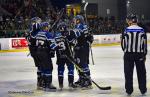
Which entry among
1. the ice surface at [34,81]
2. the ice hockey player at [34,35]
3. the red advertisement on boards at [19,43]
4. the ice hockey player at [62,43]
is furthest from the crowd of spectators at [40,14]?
the ice hockey player at [62,43]

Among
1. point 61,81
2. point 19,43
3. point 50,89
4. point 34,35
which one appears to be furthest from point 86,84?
point 19,43

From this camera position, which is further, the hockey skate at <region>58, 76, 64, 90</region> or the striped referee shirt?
the hockey skate at <region>58, 76, 64, 90</region>

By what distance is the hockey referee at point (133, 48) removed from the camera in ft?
27.5

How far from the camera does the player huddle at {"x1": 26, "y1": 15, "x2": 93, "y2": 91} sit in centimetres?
931

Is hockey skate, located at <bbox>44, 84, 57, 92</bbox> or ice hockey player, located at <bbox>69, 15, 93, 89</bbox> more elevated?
ice hockey player, located at <bbox>69, 15, 93, 89</bbox>

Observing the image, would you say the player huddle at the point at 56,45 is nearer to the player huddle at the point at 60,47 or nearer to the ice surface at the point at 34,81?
the player huddle at the point at 60,47

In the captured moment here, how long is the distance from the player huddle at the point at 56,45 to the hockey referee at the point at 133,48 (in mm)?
1264

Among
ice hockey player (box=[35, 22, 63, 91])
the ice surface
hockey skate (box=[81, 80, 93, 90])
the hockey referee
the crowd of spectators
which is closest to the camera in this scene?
the hockey referee

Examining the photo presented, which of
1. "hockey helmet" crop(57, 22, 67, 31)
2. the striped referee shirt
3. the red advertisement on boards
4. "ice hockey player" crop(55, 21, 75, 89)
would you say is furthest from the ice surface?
the red advertisement on boards

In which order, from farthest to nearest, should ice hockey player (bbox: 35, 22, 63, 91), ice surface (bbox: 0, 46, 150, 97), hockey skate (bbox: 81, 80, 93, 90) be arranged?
hockey skate (bbox: 81, 80, 93, 90) → ice hockey player (bbox: 35, 22, 63, 91) → ice surface (bbox: 0, 46, 150, 97)

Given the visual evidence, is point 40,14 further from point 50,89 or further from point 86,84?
point 50,89

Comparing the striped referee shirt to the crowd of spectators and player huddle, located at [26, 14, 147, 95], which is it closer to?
player huddle, located at [26, 14, 147, 95]

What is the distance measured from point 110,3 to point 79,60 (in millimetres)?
25557

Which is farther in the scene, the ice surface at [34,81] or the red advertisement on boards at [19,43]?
the red advertisement on boards at [19,43]
